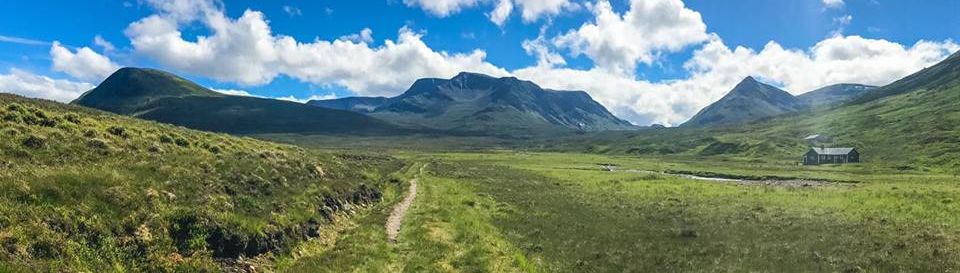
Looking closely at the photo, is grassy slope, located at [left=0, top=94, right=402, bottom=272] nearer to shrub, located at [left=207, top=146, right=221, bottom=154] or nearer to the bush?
the bush

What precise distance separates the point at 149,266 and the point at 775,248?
27781mm

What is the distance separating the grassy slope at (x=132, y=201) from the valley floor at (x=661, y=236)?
2980mm

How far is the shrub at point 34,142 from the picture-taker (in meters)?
29.0

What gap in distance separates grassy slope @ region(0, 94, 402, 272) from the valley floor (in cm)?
298

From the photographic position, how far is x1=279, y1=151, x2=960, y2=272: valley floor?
26.8m

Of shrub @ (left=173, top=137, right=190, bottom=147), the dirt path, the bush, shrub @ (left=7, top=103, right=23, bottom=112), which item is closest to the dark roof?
Result: the dirt path

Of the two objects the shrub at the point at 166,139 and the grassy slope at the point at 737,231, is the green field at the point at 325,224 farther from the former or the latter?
the shrub at the point at 166,139

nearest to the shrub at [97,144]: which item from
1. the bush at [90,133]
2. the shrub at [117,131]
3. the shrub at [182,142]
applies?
the bush at [90,133]

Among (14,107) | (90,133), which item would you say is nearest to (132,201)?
(90,133)

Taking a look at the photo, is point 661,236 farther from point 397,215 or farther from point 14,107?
point 14,107

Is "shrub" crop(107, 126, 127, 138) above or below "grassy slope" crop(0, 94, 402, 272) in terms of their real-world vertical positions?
above

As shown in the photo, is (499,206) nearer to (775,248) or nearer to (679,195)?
(679,195)

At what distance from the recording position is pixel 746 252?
1166 inches

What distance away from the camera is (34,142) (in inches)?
1156
